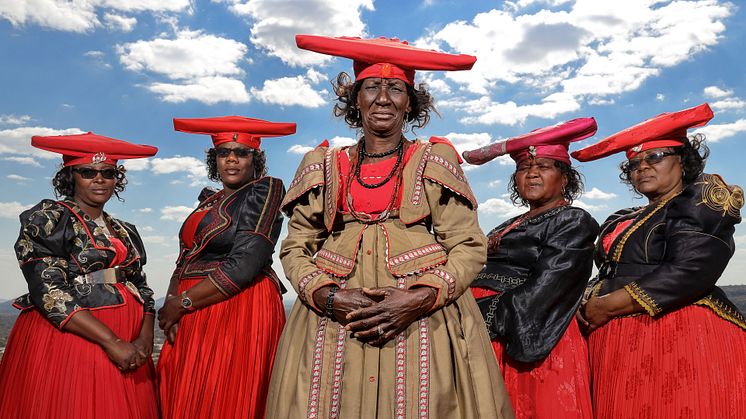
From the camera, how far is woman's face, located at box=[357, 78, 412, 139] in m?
3.09

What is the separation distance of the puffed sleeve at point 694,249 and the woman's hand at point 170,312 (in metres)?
3.00

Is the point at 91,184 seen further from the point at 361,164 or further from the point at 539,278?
the point at 539,278

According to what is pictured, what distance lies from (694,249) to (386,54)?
2.34m

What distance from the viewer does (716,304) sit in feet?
13.4

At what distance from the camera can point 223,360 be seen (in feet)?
14.3

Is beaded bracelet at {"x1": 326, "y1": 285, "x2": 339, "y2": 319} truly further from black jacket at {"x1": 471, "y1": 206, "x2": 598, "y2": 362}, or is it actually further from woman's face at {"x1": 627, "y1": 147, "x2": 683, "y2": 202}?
woman's face at {"x1": 627, "y1": 147, "x2": 683, "y2": 202}

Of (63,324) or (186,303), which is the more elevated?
(186,303)

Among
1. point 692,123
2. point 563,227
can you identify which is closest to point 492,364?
point 563,227

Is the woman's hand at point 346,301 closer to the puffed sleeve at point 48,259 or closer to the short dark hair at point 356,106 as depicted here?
the short dark hair at point 356,106

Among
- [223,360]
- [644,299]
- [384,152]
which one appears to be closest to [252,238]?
[223,360]

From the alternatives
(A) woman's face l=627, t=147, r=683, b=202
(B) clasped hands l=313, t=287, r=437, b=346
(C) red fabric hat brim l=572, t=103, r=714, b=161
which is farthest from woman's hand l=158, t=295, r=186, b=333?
(A) woman's face l=627, t=147, r=683, b=202

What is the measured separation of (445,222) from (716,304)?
223 cm

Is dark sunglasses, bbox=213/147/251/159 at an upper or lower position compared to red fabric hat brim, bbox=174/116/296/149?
lower

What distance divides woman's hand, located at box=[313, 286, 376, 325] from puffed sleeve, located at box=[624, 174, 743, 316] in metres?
2.13
